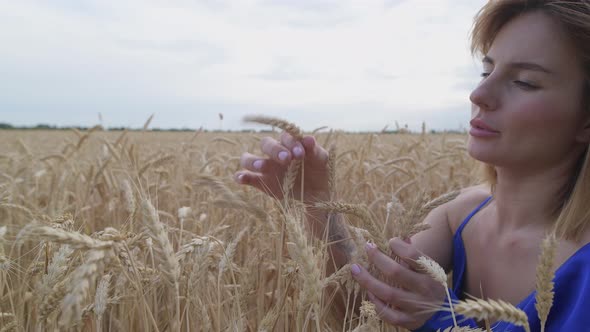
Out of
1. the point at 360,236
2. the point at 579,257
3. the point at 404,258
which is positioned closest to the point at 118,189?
the point at 360,236

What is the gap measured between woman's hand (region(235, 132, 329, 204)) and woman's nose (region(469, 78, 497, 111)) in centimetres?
52

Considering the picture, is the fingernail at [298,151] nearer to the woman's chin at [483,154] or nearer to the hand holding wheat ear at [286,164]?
the hand holding wheat ear at [286,164]

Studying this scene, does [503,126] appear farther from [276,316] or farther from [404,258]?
[276,316]

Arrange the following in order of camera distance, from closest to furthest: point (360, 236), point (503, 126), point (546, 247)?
point (546, 247) < point (360, 236) < point (503, 126)

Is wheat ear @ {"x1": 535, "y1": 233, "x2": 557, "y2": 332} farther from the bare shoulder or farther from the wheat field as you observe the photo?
the bare shoulder

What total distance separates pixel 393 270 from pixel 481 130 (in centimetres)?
59

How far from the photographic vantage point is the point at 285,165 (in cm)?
159

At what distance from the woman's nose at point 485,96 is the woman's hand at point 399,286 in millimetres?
565

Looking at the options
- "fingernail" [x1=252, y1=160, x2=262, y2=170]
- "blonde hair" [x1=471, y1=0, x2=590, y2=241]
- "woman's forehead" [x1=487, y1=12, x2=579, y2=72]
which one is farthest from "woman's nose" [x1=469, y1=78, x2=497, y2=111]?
"fingernail" [x1=252, y1=160, x2=262, y2=170]

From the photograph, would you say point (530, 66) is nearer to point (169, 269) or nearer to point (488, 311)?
point (488, 311)

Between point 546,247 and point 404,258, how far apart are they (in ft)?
1.41

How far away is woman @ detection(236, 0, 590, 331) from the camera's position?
1.25m

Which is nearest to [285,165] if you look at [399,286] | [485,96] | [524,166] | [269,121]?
[269,121]

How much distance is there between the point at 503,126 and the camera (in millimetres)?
1411
